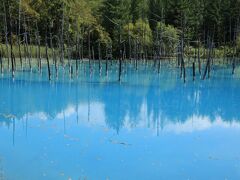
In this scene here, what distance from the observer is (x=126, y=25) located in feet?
205

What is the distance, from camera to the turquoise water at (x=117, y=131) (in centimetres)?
1243

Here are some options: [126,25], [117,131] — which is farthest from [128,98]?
[126,25]

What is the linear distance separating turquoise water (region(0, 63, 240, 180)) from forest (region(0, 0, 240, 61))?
25.4m

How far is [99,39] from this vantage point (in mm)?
59625

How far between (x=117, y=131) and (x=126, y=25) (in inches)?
1819

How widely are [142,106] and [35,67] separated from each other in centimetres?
2383

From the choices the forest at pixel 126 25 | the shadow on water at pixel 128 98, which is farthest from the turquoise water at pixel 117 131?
the forest at pixel 126 25

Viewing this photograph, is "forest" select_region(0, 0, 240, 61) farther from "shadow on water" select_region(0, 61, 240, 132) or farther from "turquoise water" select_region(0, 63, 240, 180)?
"turquoise water" select_region(0, 63, 240, 180)

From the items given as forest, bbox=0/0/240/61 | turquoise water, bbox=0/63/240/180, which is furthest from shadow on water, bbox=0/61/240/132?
forest, bbox=0/0/240/61

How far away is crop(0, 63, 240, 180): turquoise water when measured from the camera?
40.8 ft

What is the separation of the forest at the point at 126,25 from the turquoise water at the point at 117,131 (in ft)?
83.4

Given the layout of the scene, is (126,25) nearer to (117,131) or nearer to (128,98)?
(128,98)

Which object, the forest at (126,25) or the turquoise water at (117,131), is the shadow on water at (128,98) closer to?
the turquoise water at (117,131)

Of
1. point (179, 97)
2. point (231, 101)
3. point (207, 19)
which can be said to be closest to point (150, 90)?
point (179, 97)
